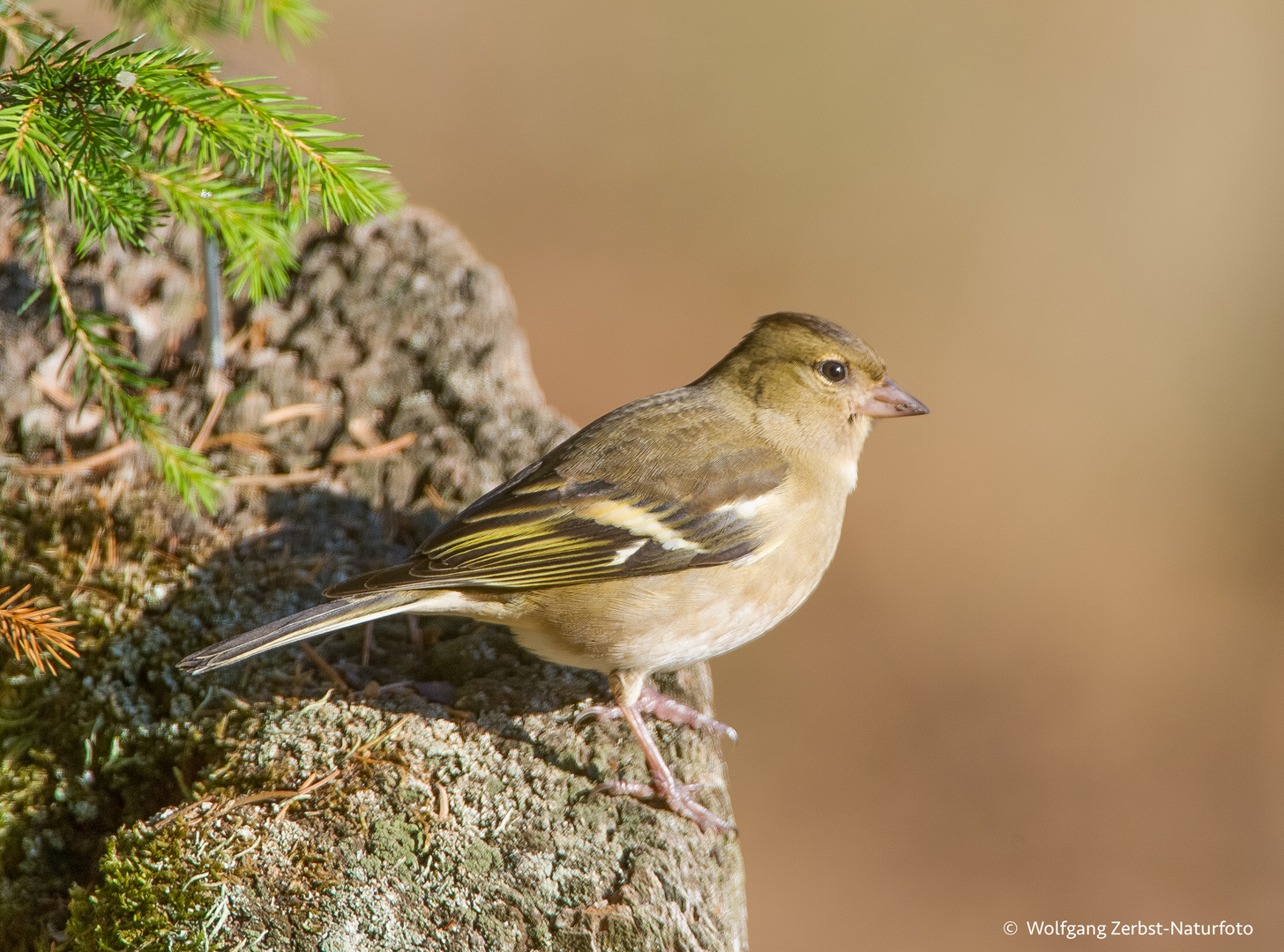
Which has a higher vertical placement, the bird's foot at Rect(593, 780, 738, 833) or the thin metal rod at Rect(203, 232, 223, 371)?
the thin metal rod at Rect(203, 232, 223, 371)

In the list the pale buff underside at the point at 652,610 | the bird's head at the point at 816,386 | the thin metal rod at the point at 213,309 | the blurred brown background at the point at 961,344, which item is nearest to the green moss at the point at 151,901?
the pale buff underside at the point at 652,610

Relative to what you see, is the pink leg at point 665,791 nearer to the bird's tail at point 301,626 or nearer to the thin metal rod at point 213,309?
the bird's tail at point 301,626

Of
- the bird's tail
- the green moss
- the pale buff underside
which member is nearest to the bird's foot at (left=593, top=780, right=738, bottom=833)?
the pale buff underside

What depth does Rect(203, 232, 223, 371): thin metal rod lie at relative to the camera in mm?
3852

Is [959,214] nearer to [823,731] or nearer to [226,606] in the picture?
[823,731]

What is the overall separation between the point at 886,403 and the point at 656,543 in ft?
3.76

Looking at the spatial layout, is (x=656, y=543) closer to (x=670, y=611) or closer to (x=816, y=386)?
(x=670, y=611)

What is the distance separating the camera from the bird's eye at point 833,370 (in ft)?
12.7

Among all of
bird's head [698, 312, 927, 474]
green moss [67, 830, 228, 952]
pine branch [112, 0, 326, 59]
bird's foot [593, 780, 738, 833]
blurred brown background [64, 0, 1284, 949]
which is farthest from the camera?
blurred brown background [64, 0, 1284, 949]

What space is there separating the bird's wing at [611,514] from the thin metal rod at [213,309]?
138 cm

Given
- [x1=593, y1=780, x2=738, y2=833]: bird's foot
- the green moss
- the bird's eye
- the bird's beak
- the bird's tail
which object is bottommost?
the green moss

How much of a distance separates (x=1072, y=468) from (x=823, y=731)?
10.5ft

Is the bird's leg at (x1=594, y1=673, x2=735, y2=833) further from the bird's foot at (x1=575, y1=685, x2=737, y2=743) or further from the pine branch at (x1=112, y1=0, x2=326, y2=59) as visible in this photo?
the pine branch at (x1=112, y1=0, x2=326, y2=59)

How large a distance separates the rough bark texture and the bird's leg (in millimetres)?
56
